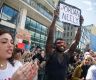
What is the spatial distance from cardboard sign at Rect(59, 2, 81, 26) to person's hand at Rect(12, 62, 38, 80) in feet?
13.5

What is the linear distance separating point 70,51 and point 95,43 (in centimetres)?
515

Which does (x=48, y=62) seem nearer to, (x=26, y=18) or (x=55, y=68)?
(x=55, y=68)

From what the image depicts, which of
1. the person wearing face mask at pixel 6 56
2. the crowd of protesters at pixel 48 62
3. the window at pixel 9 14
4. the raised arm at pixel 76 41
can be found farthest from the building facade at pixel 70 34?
the person wearing face mask at pixel 6 56

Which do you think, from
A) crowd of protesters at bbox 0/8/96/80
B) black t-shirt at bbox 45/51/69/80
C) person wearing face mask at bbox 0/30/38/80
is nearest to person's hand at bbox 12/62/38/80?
crowd of protesters at bbox 0/8/96/80

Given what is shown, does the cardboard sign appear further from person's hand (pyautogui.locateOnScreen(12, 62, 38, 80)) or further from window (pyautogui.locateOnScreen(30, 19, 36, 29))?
window (pyautogui.locateOnScreen(30, 19, 36, 29))

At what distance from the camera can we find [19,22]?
24.2m

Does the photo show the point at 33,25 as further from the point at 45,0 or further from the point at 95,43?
the point at 95,43

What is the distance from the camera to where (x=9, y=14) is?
23.3m

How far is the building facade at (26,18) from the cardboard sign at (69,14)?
8.83 metres

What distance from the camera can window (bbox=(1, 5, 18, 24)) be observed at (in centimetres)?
2233

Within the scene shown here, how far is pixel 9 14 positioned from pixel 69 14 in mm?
17295

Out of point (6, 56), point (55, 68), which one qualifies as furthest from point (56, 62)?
point (6, 56)

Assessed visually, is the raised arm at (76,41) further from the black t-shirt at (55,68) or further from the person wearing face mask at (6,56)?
the person wearing face mask at (6,56)

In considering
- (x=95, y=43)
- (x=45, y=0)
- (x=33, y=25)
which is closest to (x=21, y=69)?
(x=95, y=43)
